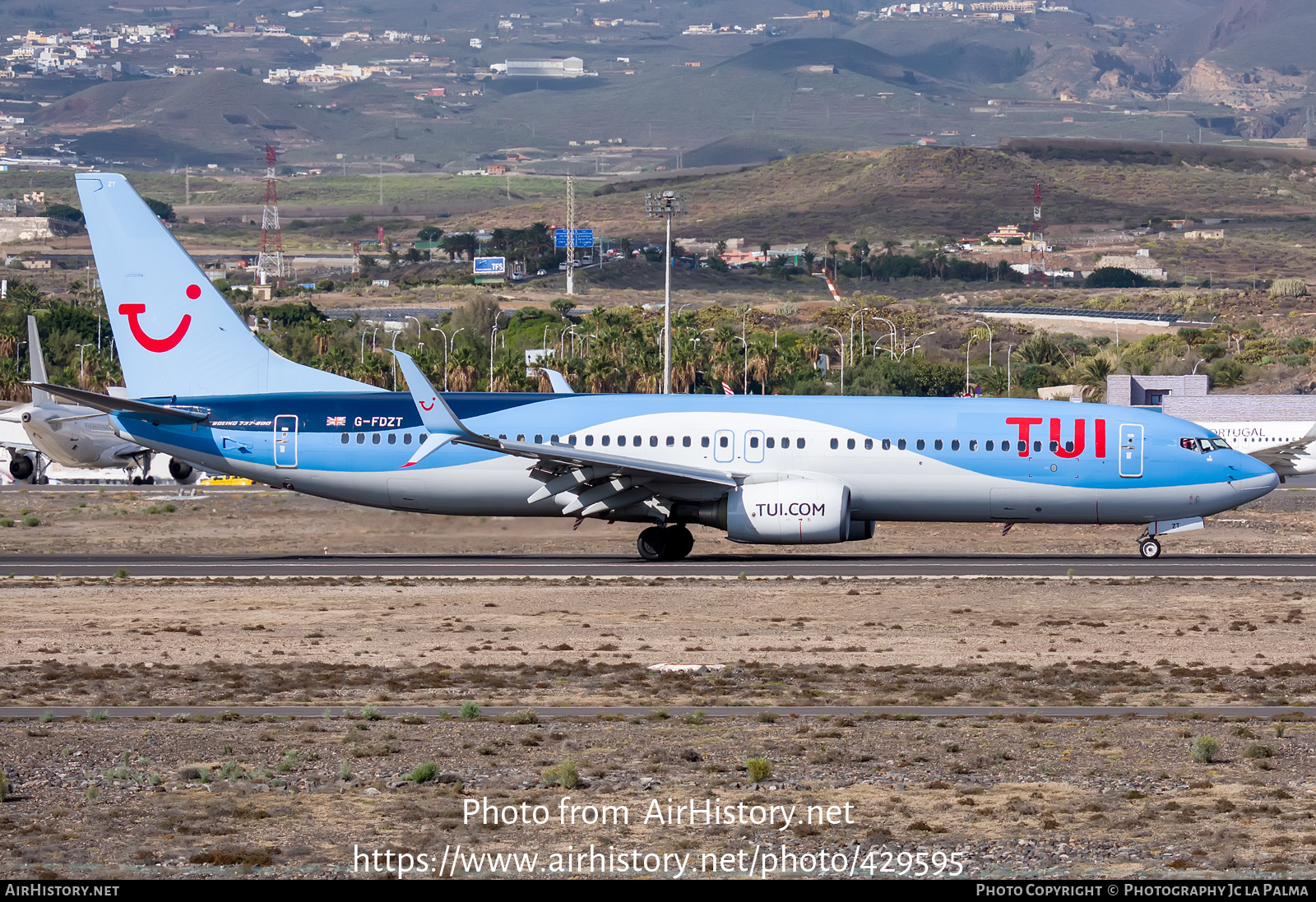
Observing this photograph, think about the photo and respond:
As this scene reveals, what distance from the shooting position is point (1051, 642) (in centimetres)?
2759

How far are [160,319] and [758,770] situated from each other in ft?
97.6

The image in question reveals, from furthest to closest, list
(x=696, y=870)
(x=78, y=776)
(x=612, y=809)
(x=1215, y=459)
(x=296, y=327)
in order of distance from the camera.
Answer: (x=296, y=327) < (x=1215, y=459) < (x=78, y=776) < (x=612, y=809) < (x=696, y=870)

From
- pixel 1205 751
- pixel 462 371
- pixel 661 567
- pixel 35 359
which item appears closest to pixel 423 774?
pixel 1205 751

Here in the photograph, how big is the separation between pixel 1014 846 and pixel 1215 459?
91.0 ft

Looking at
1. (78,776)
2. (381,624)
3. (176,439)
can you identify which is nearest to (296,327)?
→ (176,439)

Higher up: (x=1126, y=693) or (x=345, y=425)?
(x=345, y=425)

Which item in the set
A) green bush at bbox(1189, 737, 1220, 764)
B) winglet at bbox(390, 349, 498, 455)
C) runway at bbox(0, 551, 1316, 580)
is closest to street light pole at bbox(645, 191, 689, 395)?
runway at bbox(0, 551, 1316, 580)

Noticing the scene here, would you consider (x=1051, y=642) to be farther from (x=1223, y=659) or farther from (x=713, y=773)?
(x=713, y=773)

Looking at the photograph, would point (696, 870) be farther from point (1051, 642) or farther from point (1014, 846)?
point (1051, 642)

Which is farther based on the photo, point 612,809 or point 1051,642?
point 1051,642

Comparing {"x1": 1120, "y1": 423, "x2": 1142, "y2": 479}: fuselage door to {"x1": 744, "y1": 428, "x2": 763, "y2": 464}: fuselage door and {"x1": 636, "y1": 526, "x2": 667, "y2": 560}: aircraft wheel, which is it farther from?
{"x1": 636, "y1": 526, "x2": 667, "y2": 560}: aircraft wheel

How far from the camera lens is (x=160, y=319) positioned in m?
42.6

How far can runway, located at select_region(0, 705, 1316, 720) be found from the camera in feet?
69.4
